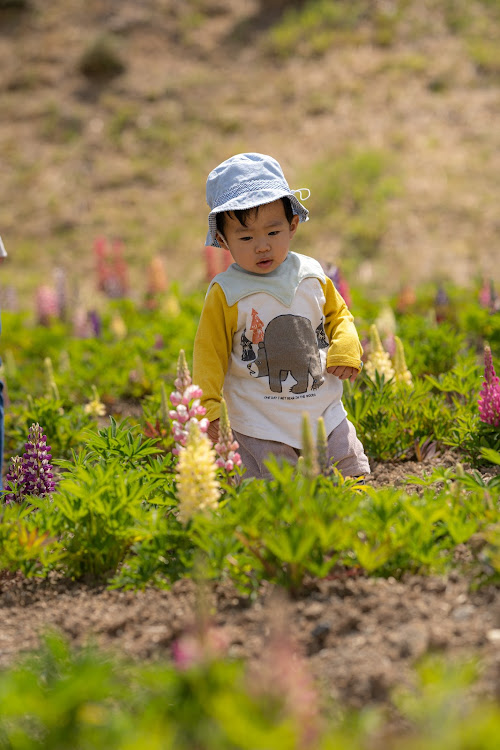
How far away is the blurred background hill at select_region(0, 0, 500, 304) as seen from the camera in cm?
1309

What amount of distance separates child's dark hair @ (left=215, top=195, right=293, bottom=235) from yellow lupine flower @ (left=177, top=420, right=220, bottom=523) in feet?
3.50

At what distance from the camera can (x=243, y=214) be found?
3379 millimetres

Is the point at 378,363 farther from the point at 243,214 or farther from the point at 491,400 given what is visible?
the point at 243,214

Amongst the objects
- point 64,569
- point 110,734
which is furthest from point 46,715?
point 64,569

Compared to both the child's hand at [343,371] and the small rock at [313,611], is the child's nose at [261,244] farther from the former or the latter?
the small rock at [313,611]

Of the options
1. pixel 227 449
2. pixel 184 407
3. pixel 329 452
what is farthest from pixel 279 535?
pixel 329 452

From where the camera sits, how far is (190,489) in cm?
271

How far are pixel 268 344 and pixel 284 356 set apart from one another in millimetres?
91

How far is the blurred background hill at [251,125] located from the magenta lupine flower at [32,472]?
25.8 ft

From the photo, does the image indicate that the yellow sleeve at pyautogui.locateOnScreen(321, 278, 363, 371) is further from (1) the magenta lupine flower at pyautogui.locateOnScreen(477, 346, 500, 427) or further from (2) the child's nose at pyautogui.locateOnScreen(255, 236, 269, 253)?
(1) the magenta lupine flower at pyautogui.locateOnScreen(477, 346, 500, 427)

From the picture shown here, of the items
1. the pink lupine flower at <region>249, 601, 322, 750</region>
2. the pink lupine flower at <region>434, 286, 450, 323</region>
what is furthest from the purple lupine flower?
the pink lupine flower at <region>434, 286, 450, 323</region>

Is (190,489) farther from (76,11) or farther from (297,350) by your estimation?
(76,11)

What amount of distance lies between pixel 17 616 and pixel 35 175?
15974 mm

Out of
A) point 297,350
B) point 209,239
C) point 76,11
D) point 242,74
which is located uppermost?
point 76,11
